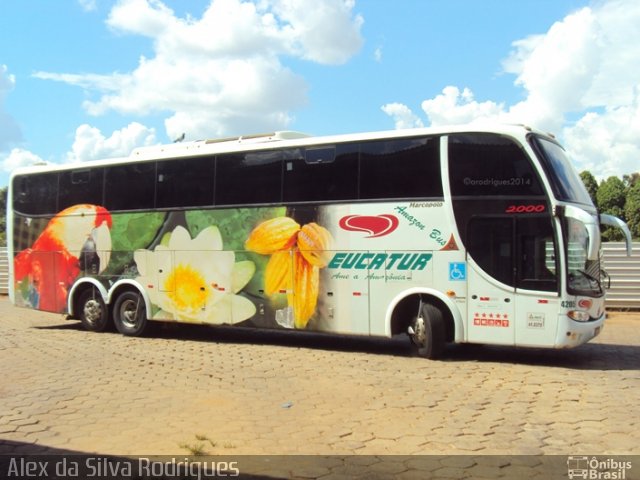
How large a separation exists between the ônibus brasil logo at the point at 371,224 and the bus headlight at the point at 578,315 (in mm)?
2992

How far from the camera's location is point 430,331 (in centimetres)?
982

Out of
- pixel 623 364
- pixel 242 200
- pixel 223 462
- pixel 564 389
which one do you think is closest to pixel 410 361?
pixel 564 389

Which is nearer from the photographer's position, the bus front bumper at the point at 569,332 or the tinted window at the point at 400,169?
the bus front bumper at the point at 569,332

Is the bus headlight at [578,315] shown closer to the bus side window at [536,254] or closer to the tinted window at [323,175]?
the bus side window at [536,254]

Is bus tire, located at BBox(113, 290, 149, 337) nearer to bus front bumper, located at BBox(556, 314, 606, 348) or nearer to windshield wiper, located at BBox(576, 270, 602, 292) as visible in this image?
bus front bumper, located at BBox(556, 314, 606, 348)

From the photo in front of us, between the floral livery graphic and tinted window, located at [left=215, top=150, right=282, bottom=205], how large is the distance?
570mm

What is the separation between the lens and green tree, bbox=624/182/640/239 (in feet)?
195

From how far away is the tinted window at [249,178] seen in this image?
11.3 metres

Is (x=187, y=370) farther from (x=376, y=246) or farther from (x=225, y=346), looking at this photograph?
(x=376, y=246)

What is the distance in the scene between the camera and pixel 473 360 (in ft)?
33.0

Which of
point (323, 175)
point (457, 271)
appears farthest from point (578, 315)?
point (323, 175)

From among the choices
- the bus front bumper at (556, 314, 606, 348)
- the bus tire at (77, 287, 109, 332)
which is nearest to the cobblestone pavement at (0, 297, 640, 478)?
the bus front bumper at (556, 314, 606, 348)

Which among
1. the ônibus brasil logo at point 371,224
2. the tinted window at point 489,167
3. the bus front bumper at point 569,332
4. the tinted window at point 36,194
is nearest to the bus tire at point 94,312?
the tinted window at point 36,194

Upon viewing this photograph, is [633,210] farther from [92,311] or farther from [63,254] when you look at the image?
[63,254]
